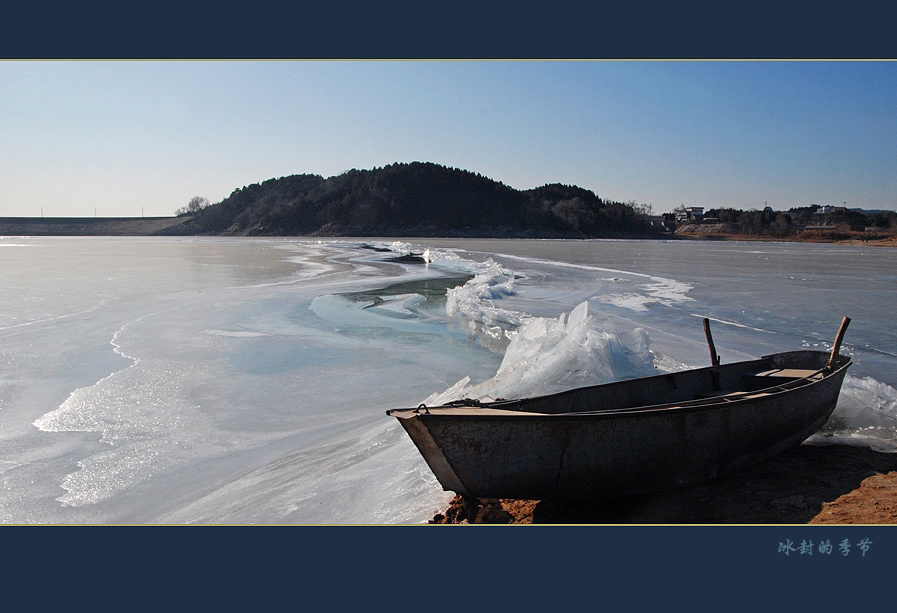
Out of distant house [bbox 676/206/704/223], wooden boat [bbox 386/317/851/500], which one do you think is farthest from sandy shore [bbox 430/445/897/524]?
distant house [bbox 676/206/704/223]

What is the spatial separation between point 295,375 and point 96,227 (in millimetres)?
141655

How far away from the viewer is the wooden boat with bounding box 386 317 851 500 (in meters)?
3.85

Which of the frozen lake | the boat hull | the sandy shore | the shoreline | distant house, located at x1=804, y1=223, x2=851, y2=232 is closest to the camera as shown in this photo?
the boat hull

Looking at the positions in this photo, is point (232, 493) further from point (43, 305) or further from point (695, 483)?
point (43, 305)

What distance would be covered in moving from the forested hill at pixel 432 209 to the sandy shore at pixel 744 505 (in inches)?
3697

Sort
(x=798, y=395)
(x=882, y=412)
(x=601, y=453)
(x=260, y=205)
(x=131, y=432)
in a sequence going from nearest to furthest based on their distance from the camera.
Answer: (x=601, y=453) → (x=798, y=395) → (x=131, y=432) → (x=882, y=412) → (x=260, y=205)

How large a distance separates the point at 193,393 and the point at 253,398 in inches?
30.8

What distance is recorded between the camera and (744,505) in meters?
4.43

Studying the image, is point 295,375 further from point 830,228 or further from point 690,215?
point 690,215

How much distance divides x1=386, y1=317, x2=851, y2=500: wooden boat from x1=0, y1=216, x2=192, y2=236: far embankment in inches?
4943

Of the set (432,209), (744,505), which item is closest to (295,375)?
(744,505)

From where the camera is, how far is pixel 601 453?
409 centimetres

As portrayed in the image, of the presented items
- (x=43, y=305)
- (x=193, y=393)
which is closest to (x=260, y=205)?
(x=43, y=305)

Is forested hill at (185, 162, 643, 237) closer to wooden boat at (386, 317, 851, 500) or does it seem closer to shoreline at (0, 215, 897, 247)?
shoreline at (0, 215, 897, 247)
